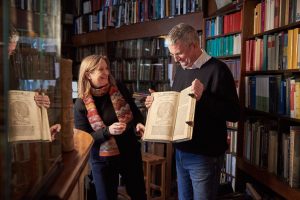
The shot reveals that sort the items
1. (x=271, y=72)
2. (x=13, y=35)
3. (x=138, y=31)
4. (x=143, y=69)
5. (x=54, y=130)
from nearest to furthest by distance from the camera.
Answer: (x=13, y=35) < (x=54, y=130) < (x=271, y=72) < (x=138, y=31) < (x=143, y=69)

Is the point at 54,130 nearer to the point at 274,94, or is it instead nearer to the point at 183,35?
the point at 183,35

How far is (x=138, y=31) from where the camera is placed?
14.5 ft

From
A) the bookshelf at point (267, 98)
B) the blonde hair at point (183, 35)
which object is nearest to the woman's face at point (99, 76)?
the blonde hair at point (183, 35)

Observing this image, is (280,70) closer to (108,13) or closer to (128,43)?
(128,43)

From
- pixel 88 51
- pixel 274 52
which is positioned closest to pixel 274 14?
pixel 274 52

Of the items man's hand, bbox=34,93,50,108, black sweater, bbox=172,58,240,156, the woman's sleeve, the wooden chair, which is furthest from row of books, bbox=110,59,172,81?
man's hand, bbox=34,93,50,108

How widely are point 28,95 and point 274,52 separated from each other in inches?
79.9

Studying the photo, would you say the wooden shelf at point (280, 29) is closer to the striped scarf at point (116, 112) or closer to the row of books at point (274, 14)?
the row of books at point (274, 14)

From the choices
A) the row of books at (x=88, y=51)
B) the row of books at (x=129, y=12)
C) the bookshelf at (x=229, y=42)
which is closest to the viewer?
the bookshelf at (x=229, y=42)

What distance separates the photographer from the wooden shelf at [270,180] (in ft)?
6.88

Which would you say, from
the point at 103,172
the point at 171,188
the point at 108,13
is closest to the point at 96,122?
the point at 103,172

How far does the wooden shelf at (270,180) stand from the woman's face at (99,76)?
50.7 inches

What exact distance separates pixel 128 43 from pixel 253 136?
252 centimetres

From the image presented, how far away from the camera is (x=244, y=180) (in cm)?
289
